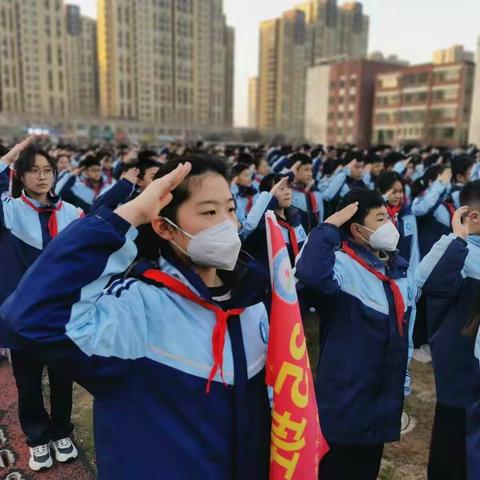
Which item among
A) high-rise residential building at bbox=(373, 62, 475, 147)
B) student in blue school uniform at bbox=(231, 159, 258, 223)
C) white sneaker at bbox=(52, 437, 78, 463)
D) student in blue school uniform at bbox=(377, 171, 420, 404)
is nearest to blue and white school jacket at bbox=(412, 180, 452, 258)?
student in blue school uniform at bbox=(377, 171, 420, 404)

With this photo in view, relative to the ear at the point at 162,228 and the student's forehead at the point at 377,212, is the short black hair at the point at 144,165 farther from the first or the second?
the ear at the point at 162,228

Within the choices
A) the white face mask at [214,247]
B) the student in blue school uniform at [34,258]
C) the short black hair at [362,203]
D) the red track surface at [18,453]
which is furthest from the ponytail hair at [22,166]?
the white face mask at [214,247]

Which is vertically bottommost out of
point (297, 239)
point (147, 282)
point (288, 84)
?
point (297, 239)

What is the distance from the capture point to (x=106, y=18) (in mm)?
86688

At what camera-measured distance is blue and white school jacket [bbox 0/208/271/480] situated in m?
1.22

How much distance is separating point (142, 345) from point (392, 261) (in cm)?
165

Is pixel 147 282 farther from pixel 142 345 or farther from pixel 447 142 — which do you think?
pixel 447 142

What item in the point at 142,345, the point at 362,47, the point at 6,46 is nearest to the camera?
the point at 142,345

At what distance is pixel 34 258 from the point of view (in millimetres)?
3285

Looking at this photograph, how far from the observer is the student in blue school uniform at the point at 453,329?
244cm

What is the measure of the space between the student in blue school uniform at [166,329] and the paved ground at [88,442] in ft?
6.29

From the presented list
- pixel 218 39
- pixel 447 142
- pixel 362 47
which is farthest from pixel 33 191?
pixel 362 47

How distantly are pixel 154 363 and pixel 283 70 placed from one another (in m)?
111

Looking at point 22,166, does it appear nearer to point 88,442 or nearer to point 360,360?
point 88,442
